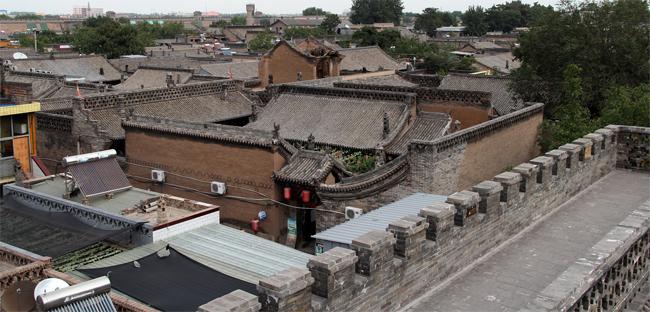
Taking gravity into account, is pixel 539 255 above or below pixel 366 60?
below

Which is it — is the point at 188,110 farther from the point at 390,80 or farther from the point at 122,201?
the point at 390,80

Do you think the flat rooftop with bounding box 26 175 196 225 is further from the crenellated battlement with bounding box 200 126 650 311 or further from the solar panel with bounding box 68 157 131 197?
the crenellated battlement with bounding box 200 126 650 311

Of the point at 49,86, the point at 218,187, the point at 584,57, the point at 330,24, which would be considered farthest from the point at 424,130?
the point at 330,24

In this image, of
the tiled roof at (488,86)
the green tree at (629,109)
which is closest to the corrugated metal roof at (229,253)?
the green tree at (629,109)

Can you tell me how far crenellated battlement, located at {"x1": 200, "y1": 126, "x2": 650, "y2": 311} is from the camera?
6.57 metres

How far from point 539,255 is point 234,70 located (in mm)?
43258

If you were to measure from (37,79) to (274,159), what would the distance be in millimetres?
23525

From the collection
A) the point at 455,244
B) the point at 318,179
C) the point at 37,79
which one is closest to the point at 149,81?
the point at 37,79

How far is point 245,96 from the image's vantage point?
33469mm

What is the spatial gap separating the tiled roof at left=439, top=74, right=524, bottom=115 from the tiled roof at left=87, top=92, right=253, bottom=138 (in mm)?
11852

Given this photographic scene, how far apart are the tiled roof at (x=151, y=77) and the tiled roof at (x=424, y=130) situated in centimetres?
2168

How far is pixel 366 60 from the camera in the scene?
55.8 m

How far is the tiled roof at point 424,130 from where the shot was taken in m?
25.0

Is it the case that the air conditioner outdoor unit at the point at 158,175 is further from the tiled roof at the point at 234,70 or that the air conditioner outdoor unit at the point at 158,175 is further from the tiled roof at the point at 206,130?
the tiled roof at the point at 234,70
